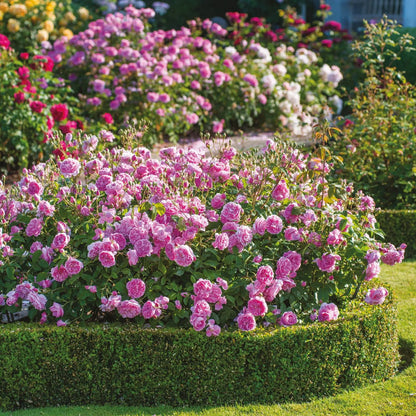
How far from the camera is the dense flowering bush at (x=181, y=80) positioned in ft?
28.1

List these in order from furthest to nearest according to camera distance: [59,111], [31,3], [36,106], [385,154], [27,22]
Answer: [27,22] → [31,3] → [36,106] → [59,111] → [385,154]

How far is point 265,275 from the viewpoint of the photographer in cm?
340

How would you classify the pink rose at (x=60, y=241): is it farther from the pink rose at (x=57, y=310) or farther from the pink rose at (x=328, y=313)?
the pink rose at (x=328, y=313)

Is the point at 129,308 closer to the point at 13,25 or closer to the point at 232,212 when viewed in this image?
the point at 232,212

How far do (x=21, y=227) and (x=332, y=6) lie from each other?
13.4 m

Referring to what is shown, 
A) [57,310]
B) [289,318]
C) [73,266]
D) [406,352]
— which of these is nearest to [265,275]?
[289,318]

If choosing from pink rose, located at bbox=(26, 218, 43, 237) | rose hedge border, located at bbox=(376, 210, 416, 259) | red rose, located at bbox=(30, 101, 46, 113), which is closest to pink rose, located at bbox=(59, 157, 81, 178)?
pink rose, located at bbox=(26, 218, 43, 237)

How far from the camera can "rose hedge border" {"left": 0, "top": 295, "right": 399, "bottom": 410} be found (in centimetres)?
343

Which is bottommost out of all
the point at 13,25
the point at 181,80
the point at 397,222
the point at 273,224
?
the point at 397,222

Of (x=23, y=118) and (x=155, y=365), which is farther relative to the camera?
(x=23, y=118)

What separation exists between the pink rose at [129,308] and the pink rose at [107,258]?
0.21m

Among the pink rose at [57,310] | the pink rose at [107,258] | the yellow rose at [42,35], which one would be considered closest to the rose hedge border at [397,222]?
the pink rose at [107,258]

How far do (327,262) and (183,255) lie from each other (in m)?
0.76

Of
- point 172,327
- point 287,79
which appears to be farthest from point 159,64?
point 172,327
